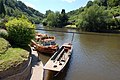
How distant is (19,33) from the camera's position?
81.6ft

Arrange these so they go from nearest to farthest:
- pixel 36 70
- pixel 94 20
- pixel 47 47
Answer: pixel 36 70 < pixel 47 47 < pixel 94 20

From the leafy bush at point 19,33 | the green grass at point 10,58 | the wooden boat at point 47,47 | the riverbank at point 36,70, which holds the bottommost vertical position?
the riverbank at point 36,70

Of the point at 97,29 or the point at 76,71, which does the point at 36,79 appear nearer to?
the point at 76,71

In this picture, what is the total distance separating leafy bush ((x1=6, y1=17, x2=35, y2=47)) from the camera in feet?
80.5

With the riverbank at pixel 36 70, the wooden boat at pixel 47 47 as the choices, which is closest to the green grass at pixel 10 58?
the riverbank at pixel 36 70

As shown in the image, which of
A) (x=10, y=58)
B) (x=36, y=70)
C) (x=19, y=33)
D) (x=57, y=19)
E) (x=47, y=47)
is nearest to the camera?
(x=10, y=58)

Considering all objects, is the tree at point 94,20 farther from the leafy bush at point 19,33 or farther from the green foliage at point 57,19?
the leafy bush at point 19,33

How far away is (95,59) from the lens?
30.0 meters

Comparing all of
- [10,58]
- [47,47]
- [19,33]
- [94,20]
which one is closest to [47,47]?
[47,47]

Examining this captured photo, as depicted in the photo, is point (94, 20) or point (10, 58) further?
point (94, 20)

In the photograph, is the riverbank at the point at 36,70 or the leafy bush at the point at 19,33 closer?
the riverbank at the point at 36,70

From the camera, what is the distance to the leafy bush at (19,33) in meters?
24.5

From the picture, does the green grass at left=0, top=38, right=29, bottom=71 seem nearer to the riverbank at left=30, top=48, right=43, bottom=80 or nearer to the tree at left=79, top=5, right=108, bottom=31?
the riverbank at left=30, top=48, right=43, bottom=80

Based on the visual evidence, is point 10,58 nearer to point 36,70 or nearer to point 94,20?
point 36,70
